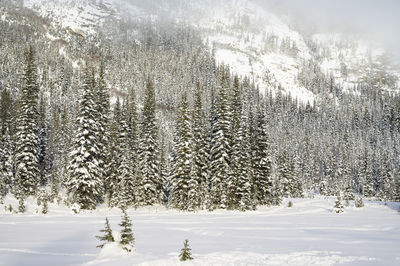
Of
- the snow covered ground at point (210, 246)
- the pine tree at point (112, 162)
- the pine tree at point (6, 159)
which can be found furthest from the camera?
the pine tree at point (6, 159)

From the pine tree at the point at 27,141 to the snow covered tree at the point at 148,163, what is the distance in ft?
45.7

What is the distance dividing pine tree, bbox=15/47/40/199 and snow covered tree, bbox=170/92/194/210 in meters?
18.7

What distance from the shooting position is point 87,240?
43.3ft

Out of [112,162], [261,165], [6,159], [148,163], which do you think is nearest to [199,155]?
[148,163]

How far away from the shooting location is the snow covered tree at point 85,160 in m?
32.6

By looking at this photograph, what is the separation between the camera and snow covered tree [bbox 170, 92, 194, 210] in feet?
119

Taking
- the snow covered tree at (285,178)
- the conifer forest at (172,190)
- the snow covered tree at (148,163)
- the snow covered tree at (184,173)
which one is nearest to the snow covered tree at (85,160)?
the conifer forest at (172,190)

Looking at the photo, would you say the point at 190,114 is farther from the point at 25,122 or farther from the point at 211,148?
the point at 25,122

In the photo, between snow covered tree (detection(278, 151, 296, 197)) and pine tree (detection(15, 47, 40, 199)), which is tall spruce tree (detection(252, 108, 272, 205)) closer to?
snow covered tree (detection(278, 151, 296, 197))

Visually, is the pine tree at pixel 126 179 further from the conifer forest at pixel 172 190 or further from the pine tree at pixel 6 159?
the pine tree at pixel 6 159

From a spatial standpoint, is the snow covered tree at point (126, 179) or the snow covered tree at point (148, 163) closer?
the snow covered tree at point (126, 179)

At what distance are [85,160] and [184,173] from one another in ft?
39.1

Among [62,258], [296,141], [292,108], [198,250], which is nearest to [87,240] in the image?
[62,258]

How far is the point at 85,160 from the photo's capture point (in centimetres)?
3372
